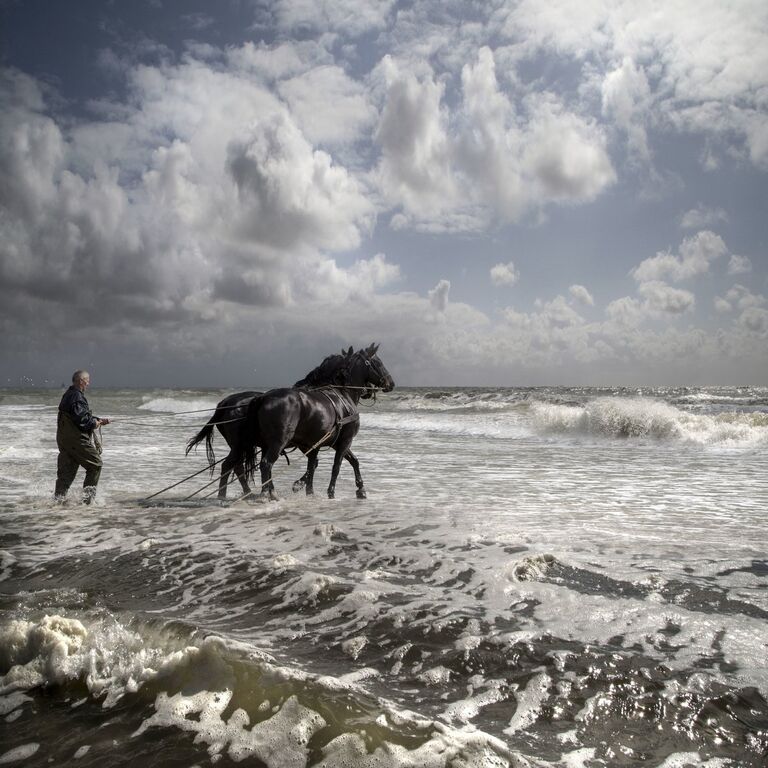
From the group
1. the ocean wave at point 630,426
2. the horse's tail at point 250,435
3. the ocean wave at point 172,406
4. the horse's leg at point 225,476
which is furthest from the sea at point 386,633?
the ocean wave at point 172,406

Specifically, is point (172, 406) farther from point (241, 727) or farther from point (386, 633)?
point (241, 727)

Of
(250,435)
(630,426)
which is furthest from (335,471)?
(630,426)

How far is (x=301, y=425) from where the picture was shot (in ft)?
26.9

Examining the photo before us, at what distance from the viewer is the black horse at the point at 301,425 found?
791cm

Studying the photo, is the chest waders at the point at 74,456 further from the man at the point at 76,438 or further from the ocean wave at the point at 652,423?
the ocean wave at the point at 652,423

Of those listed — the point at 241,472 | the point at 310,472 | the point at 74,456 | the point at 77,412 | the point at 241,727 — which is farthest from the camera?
the point at 310,472

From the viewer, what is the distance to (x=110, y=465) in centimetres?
1207

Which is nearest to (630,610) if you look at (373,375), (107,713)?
(107,713)

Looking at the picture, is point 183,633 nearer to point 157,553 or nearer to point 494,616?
point 494,616

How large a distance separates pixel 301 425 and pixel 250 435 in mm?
755

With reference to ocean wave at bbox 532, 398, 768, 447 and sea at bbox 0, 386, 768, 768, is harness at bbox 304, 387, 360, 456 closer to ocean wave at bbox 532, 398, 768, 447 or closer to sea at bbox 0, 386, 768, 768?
sea at bbox 0, 386, 768, 768

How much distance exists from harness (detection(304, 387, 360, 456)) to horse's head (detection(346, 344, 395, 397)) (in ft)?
2.37

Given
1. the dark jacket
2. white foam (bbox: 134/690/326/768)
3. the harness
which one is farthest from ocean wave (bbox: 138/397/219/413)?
white foam (bbox: 134/690/326/768)

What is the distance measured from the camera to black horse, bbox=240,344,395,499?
7906mm
